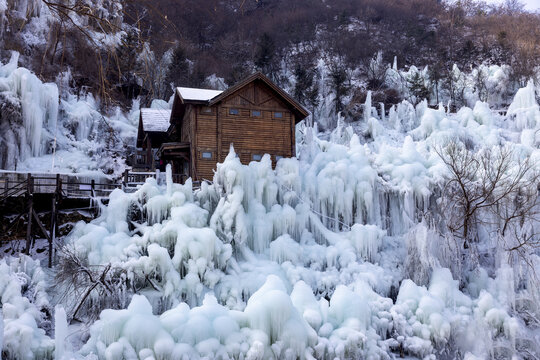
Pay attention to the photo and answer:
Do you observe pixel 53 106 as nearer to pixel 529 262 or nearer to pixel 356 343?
pixel 356 343

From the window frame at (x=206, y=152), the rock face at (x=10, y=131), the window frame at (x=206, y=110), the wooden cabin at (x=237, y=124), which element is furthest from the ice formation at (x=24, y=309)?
the rock face at (x=10, y=131)

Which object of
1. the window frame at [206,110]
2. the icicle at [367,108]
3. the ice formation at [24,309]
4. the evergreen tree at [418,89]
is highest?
the evergreen tree at [418,89]

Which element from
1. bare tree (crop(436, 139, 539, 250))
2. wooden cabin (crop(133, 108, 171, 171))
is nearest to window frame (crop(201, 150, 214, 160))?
wooden cabin (crop(133, 108, 171, 171))

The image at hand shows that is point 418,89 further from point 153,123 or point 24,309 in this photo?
point 24,309

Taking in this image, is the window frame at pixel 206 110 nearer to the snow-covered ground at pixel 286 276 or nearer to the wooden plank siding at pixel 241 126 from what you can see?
the wooden plank siding at pixel 241 126

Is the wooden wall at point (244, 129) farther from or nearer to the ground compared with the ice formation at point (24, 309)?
farther from the ground

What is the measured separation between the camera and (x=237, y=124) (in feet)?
67.1

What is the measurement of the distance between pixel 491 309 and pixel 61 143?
2429cm

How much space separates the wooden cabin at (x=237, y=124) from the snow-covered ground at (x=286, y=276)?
1.88 meters

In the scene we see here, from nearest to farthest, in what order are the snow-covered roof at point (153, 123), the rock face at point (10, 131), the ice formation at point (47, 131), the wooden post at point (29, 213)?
the wooden post at point (29, 213), the rock face at point (10, 131), the ice formation at point (47, 131), the snow-covered roof at point (153, 123)

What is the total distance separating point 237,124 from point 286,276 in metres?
8.08

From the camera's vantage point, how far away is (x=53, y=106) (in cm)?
2533

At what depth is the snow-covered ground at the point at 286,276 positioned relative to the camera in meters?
10.7

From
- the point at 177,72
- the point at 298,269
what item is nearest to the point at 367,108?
the point at 177,72
